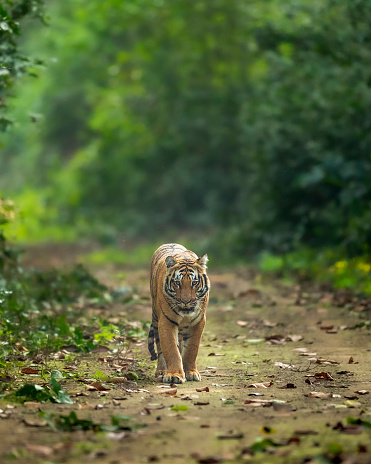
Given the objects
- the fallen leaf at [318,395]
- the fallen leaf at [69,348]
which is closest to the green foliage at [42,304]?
the fallen leaf at [69,348]

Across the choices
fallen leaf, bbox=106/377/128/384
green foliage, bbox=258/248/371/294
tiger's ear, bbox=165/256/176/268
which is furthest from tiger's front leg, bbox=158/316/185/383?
green foliage, bbox=258/248/371/294

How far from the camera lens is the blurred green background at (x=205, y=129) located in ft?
48.0

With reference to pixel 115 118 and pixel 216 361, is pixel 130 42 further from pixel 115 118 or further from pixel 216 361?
pixel 216 361

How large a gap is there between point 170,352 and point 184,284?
0.59 meters

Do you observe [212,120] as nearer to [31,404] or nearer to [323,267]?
[323,267]

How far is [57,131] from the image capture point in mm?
37094

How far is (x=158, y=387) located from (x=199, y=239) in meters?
17.2

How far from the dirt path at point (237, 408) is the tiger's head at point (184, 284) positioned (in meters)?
0.67

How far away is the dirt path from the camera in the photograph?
14.0 ft

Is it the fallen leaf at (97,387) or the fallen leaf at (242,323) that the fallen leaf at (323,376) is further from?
the fallen leaf at (242,323)

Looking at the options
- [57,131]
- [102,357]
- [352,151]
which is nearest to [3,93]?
[102,357]

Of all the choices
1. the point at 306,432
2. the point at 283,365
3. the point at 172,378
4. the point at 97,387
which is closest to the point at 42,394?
the point at 97,387

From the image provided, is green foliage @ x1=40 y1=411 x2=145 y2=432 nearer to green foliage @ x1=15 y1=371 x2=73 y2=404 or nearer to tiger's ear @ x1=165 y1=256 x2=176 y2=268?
green foliage @ x1=15 y1=371 x2=73 y2=404

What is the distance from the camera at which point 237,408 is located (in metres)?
5.43
